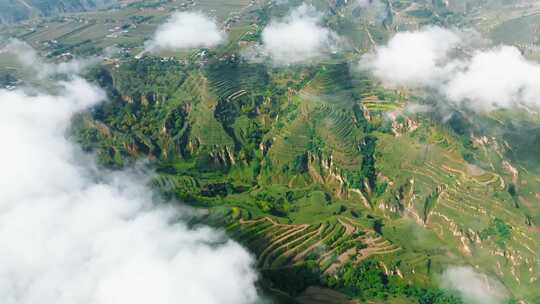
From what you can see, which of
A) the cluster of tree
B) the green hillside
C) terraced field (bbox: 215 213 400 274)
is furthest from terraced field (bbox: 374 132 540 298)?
terraced field (bbox: 215 213 400 274)

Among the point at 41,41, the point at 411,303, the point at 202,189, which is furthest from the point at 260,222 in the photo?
the point at 41,41

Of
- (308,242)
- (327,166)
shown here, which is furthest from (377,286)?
(327,166)

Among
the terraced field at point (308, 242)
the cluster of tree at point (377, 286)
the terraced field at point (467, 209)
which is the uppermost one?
the terraced field at point (467, 209)

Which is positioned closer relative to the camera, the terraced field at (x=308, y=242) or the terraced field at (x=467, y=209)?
the terraced field at (x=467, y=209)

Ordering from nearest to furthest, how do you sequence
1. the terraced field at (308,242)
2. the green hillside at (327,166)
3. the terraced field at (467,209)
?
the terraced field at (467,209) < the green hillside at (327,166) < the terraced field at (308,242)

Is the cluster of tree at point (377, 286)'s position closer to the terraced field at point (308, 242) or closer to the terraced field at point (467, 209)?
the terraced field at point (308, 242)

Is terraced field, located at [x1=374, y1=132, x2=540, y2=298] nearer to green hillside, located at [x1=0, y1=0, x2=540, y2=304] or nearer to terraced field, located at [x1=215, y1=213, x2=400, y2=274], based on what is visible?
green hillside, located at [x1=0, y1=0, x2=540, y2=304]

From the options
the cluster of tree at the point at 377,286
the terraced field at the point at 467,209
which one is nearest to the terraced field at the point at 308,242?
the cluster of tree at the point at 377,286

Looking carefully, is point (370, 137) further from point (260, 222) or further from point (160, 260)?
point (160, 260)

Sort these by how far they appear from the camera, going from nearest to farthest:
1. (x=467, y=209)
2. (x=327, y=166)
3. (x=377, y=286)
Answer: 1. (x=377, y=286)
2. (x=467, y=209)
3. (x=327, y=166)

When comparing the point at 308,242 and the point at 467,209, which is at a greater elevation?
the point at 467,209

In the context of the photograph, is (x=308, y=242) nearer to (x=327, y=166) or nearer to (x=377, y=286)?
(x=377, y=286)
